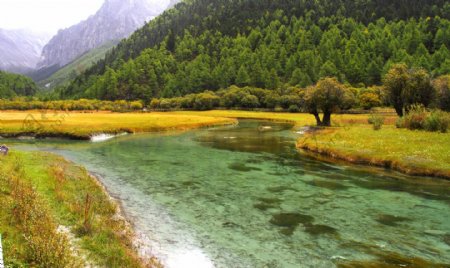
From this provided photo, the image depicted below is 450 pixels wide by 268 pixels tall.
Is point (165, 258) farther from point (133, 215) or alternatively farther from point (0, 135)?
point (0, 135)

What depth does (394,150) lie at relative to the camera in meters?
41.0

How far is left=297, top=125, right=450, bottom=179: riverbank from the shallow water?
6.62ft

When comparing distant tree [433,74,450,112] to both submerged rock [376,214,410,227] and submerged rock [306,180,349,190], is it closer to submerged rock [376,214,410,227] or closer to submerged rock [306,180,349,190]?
submerged rock [306,180,349,190]

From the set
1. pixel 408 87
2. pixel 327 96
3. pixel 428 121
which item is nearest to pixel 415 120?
pixel 428 121

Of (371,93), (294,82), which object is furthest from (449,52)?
(371,93)

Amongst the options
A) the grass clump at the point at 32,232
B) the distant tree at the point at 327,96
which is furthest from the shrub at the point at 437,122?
the grass clump at the point at 32,232

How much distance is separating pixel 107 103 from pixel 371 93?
4862 inches

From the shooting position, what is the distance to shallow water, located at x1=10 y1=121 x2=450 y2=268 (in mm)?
17234

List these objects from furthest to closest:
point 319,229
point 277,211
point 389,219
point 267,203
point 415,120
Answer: point 415,120
point 267,203
point 277,211
point 389,219
point 319,229

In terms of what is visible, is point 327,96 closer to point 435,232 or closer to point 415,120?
point 415,120

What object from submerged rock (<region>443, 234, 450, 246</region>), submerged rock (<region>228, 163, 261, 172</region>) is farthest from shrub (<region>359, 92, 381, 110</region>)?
submerged rock (<region>443, 234, 450, 246</region>)

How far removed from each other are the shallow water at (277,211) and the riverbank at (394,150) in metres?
2.02

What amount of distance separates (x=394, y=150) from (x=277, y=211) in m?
23.5

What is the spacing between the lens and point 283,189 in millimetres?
29688
